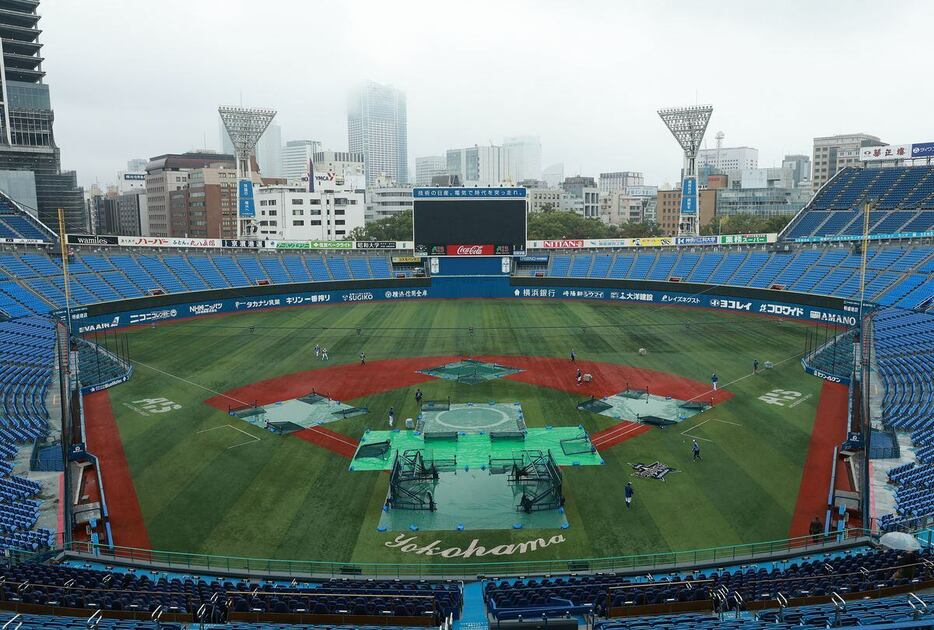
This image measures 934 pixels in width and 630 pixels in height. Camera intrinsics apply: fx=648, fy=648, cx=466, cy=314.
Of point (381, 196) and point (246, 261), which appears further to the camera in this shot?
point (381, 196)

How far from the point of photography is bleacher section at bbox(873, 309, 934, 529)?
21.1m

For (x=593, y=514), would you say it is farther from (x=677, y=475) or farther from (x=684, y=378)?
(x=684, y=378)

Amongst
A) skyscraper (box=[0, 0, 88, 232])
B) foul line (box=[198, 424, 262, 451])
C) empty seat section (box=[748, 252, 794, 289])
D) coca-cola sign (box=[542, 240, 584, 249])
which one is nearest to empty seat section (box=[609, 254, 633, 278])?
coca-cola sign (box=[542, 240, 584, 249])

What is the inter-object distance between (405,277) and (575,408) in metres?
49.0

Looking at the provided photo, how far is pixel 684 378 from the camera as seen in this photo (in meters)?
41.3

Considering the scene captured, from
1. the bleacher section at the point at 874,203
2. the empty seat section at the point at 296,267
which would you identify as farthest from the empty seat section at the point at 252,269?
the bleacher section at the point at 874,203

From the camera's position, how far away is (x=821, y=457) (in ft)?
92.2

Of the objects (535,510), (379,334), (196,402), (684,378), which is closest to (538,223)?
(379,334)

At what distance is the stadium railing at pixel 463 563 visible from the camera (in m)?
19.6

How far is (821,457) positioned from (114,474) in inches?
1186

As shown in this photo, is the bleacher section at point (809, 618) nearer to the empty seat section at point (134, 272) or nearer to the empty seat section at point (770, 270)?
the empty seat section at point (770, 270)

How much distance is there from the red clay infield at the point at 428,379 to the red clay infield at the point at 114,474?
558 centimetres

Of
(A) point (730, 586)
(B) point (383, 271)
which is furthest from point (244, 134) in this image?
(A) point (730, 586)

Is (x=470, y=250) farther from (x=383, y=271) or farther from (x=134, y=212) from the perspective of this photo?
(x=134, y=212)
